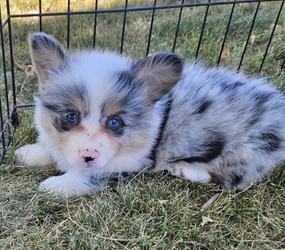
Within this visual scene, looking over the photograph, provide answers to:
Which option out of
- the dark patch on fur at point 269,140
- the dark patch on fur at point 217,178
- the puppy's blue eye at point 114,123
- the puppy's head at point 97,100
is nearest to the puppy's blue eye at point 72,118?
the puppy's head at point 97,100

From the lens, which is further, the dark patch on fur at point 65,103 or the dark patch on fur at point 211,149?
the dark patch on fur at point 211,149

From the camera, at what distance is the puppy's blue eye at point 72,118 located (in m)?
2.16

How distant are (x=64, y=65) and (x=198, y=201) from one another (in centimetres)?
92

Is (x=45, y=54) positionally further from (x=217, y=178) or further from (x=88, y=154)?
(x=217, y=178)

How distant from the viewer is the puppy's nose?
82.7 inches

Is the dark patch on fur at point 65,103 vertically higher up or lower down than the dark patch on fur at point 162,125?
higher up

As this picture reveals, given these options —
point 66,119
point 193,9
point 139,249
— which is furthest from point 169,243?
point 193,9

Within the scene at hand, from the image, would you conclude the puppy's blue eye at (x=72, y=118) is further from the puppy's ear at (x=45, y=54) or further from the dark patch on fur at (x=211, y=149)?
the dark patch on fur at (x=211, y=149)

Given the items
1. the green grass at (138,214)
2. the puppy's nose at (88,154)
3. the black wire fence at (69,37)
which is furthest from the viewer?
the black wire fence at (69,37)

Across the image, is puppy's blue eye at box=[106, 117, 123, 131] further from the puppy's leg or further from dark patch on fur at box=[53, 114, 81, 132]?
the puppy's leg

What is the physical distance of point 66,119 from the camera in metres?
2.18

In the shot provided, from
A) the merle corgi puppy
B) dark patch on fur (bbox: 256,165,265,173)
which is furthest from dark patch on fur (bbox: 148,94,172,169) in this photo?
dark patch on fur (bbox: 256,165,265,173)

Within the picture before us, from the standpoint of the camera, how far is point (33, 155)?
2619 millimetres

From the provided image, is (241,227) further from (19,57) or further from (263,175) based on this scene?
(19,57)
